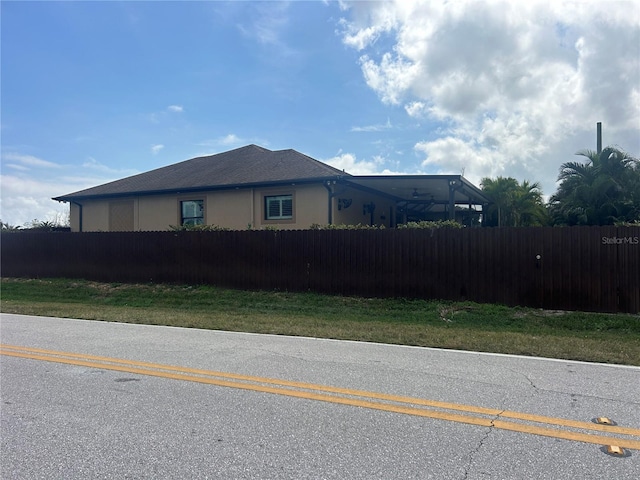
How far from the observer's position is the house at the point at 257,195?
19.5 meters

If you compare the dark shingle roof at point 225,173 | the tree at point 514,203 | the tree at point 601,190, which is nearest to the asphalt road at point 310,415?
the dark shingle roof at point 225,173

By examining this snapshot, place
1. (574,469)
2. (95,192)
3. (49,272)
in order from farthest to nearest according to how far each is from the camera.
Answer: (95,192), (49,272), (574,469)

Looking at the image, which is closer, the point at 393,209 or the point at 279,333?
the point at 279,333

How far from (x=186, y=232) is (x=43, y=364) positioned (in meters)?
11.0

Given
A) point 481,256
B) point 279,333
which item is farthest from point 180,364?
point 481,256

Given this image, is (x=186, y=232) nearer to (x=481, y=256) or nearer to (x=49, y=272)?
(x=49, y=272)

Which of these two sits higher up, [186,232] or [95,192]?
[95,192]

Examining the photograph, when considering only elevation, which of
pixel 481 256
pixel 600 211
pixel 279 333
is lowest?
pixel 279 333

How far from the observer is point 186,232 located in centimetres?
1773

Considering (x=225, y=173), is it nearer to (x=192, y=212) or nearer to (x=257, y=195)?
(x=192, y=212)

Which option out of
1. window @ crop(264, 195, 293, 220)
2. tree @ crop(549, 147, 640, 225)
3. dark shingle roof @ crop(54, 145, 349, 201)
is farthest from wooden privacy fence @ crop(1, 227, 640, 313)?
tree @ crop(549, 147, 640, 225)

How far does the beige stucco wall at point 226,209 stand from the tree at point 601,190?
12321mm

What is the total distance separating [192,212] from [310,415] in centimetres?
1910

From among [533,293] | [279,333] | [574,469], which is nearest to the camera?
[574,469]
